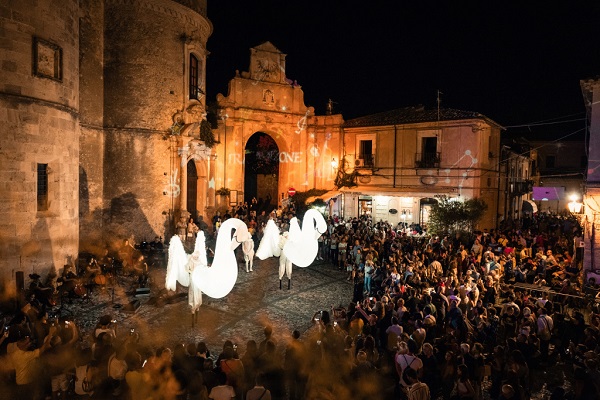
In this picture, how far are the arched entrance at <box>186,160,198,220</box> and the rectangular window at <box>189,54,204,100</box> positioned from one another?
334 cm

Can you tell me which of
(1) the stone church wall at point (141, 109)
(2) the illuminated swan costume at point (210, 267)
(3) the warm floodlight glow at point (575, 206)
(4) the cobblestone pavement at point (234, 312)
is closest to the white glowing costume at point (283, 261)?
(4) the cobblestone pavement at point (234, 312)

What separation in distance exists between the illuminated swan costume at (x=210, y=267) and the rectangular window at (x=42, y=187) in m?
5.16

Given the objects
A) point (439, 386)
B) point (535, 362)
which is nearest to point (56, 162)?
point (439, 386)

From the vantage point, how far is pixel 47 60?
13656 mm

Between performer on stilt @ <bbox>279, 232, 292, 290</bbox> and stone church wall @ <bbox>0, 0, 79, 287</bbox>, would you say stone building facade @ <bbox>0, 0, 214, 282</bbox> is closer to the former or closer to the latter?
stone church wall @ <bbox>0, 0, 79, 287</bbox>

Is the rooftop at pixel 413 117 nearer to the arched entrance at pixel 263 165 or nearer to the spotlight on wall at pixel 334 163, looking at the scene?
the spotlight on wall at pixel 334 163

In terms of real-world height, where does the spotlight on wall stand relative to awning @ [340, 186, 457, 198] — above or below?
above

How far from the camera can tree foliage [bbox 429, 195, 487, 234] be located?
22984mm

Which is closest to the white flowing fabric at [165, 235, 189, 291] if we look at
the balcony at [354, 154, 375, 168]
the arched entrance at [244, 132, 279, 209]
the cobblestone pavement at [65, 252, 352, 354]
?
the cobblestone pavement at [65, 252, 352, 354]

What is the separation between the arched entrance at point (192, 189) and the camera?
76.9 ft

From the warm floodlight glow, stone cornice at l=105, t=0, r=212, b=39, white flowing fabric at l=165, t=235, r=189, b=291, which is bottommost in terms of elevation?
white flowing fabric at l=165, t=235, r=189, b=291

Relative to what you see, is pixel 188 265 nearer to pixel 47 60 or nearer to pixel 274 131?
pixel 47 60

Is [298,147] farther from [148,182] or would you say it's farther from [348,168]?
[148,182]

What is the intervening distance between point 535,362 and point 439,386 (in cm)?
192
